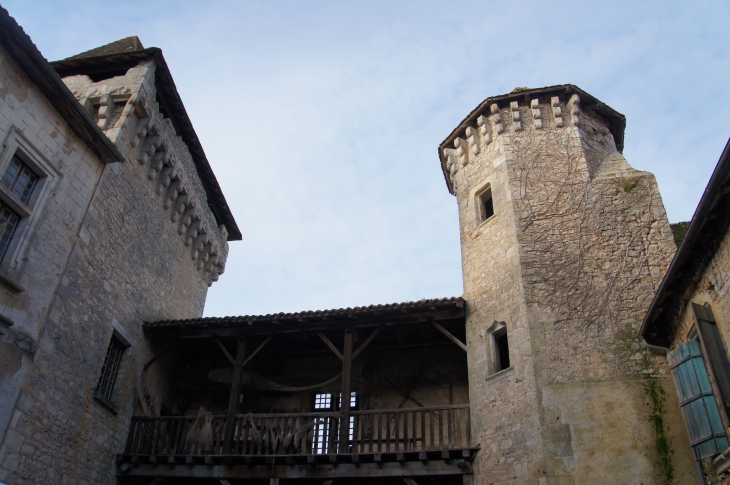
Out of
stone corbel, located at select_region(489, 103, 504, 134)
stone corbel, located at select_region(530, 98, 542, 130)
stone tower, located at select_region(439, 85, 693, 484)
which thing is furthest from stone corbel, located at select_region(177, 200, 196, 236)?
stone corbel, located at select_region(530, 98, 542, 130)

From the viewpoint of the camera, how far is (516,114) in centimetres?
1459

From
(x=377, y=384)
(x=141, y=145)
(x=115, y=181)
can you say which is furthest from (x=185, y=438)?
(x=141, y=145)

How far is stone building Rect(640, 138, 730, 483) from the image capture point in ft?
24.5

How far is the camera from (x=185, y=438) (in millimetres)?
12812

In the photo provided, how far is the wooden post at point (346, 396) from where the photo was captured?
1153 centimetres

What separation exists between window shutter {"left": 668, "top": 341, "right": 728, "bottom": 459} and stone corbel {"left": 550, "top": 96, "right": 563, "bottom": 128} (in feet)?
22.0

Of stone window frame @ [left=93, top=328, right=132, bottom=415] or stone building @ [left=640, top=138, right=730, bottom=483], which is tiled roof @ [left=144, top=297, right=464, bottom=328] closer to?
stone window frame @ [left=93, top=328, right=132, bottom=415]

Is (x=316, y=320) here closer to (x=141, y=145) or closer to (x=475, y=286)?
(x=475, y=286)

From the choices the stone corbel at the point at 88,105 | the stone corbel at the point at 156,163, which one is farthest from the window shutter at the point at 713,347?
the stone corbel at the point at 88,105

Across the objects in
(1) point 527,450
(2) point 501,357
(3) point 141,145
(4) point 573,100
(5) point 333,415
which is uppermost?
(4) point 573,100

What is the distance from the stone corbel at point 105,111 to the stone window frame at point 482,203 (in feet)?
28.7

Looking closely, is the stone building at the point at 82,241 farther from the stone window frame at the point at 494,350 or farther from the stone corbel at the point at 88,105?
the stone window frame at the point at 494,350

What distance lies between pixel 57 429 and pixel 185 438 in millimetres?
2934

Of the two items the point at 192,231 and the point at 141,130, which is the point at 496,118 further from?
the point at 192,231
